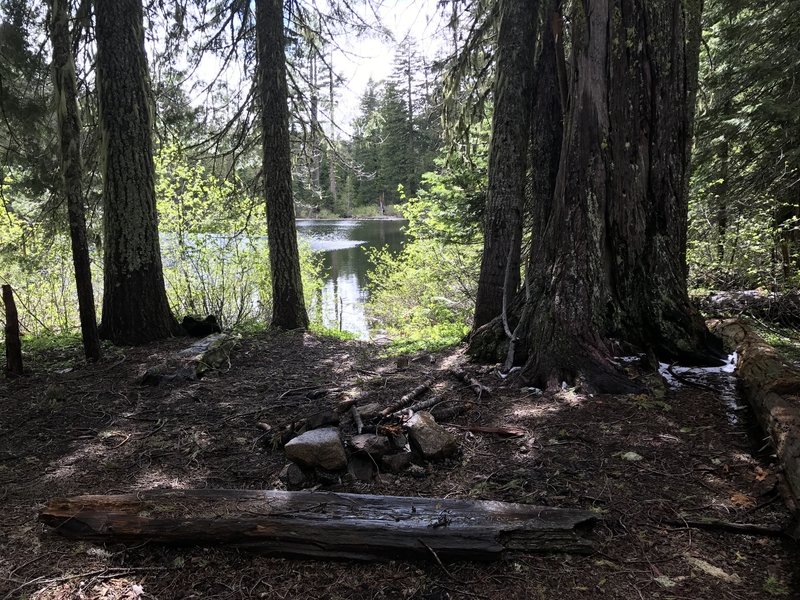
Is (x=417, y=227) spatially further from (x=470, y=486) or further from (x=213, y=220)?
(x=470, y=486)

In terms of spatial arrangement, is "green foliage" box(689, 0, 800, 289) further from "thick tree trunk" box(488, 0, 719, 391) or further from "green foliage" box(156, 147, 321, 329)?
"green foliage" box(156, 147, 321, 329)

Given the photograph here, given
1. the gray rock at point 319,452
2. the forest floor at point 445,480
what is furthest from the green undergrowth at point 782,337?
the gray rock at point 319,452

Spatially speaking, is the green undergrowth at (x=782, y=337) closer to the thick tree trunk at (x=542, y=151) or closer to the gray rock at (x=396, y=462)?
the thick tree trunk at (x=542, y=151)

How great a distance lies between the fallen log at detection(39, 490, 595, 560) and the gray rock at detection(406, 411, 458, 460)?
60cm

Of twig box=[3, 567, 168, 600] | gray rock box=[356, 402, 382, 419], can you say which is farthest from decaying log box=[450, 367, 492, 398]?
twig box=[3, 567, 168, 600]

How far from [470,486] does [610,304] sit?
7.59 ft

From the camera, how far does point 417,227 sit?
12.6m

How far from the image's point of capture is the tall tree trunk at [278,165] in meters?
7.82

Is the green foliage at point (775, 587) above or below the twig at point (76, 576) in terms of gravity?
below

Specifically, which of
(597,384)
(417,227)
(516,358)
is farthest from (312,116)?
(597,384)

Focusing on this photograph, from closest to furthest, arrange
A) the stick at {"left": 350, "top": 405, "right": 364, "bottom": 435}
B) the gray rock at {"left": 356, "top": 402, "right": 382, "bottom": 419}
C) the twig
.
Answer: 1. the twig
2. the stick at {"left": 350, "top": 405, "right": 364, "bottom": 435}
3. the gray rock at {"left": 356, "top": 402, "right": 382, "bottom": 419}

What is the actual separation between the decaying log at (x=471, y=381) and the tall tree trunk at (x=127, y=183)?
430 centimetres

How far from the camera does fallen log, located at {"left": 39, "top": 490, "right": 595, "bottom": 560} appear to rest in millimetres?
2254

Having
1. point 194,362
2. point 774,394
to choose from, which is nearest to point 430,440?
point 774,394
